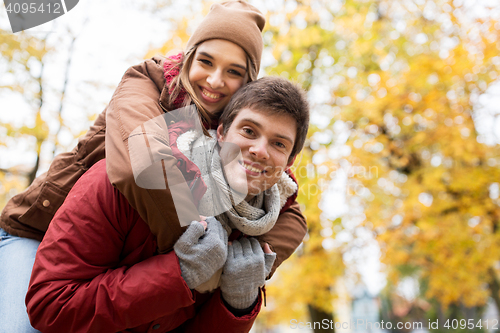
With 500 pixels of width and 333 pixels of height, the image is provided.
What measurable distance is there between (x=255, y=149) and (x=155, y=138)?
1.69 feet

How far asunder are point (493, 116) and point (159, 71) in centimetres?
704

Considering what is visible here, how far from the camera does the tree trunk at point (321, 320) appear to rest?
23.1 feet

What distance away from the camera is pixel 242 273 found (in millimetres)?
1686

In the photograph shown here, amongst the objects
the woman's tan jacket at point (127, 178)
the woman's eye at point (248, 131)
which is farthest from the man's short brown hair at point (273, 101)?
the woman's tan jacket at point (127, 178)

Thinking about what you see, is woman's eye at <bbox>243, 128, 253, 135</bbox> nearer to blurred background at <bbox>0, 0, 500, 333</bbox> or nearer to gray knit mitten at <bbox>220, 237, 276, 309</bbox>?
gray knit mitten at <bbox>220, 237, 276, 309</bbox>

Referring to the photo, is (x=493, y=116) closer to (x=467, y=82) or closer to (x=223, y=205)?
(x=467, y=82)

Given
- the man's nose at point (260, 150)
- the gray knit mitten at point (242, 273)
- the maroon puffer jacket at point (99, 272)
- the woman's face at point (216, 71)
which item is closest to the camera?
the maroon puffer jacket at point (99, 272)

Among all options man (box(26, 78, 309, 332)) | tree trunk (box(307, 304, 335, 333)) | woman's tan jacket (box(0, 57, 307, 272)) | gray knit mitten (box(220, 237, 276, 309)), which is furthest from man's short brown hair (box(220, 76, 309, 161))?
tree trunk (box(307, 304, 335, 333))

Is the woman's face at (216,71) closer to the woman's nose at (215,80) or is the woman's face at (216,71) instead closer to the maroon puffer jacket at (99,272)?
the woman's nose at (215,80)

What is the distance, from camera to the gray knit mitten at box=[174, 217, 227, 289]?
154 cm

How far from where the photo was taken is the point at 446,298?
7.37 m

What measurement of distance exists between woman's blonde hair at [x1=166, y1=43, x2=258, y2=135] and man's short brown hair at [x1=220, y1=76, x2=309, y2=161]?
11 cm

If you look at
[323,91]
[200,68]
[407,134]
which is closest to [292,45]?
[323,91]

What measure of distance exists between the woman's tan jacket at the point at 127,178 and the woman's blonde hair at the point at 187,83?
55 mm
